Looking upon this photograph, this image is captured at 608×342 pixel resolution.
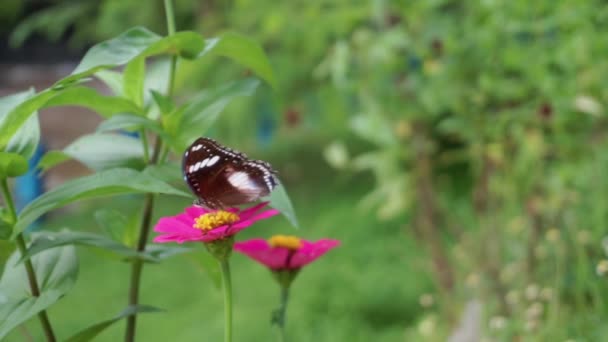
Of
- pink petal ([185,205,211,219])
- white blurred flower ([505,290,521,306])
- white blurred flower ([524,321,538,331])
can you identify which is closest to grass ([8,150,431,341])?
white blurred flower ([505,290,521,306])

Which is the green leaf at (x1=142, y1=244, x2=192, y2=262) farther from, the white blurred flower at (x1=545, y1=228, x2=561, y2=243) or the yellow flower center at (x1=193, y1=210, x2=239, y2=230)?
the white blurred flower at (x1=545, y1=228, x2=561, y2=243)

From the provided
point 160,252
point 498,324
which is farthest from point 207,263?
point 498,324

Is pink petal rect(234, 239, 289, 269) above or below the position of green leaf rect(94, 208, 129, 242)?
below

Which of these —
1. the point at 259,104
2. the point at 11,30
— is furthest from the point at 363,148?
the point at 11,30

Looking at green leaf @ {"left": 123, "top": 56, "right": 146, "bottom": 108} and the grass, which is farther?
the grass

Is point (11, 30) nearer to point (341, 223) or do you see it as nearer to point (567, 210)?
point (341, 223)

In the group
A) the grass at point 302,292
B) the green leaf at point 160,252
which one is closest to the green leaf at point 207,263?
the green leaf at point 160,252
